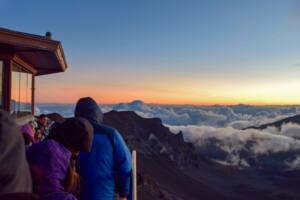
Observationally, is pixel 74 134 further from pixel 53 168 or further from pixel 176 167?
pixel 176 167

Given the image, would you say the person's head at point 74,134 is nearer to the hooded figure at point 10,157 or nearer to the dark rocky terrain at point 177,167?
the hooded figure at point 10,157

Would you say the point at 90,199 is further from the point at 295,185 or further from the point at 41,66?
the point at 295,185

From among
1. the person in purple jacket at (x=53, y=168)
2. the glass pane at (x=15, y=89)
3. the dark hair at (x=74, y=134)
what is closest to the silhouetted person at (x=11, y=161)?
the person in purple jacket at (x=53, y=168)

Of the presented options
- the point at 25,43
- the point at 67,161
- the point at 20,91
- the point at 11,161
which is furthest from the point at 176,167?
the point at 11,161

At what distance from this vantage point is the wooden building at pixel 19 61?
28.7ft

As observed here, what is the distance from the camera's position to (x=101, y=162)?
462cm

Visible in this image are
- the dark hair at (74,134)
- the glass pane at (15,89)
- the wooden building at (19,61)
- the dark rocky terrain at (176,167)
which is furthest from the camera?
the dark rocky terrain at (176,167)

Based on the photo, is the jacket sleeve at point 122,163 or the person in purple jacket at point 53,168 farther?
the jacket sleeve at point 122,163

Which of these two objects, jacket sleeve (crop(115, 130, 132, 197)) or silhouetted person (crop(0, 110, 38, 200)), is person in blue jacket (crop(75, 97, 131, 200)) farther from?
silhouetted person (crop(0, 110, 38, 200))

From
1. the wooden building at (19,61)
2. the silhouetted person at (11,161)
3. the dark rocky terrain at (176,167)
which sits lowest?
the dark rocky terrain at (176,167)

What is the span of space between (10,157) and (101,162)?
8.30 feet

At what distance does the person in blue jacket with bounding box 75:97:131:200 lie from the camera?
4.61 meters

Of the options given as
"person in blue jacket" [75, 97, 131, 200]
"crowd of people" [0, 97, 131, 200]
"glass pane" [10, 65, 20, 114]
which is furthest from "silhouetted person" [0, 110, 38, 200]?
"glass pane" [10, 65, 20, 114]

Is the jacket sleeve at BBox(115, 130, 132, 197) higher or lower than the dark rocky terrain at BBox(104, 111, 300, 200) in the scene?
higher
